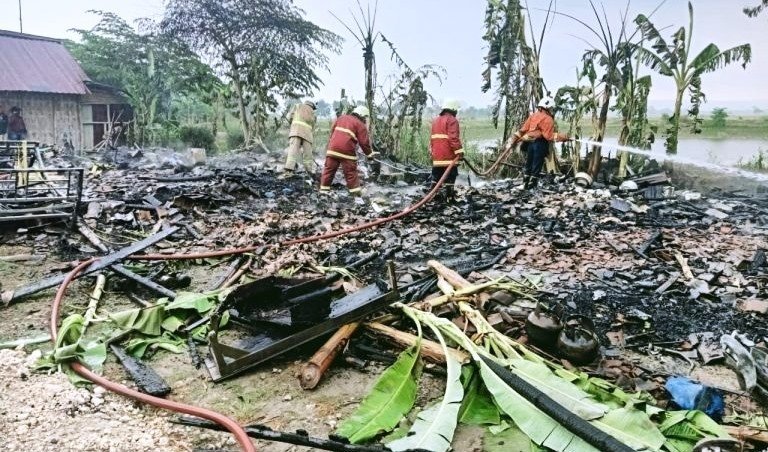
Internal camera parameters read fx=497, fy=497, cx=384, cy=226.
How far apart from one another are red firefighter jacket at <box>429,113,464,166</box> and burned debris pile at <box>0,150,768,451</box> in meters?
0.95

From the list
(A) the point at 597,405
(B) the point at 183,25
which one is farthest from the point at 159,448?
(B) the point at 183,25

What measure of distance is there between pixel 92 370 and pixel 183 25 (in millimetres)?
21283

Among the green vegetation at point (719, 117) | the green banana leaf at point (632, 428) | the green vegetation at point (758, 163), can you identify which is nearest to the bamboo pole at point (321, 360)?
the green banana leaf at point (632, 428)

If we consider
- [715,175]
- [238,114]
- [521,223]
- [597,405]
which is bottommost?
[597,405]

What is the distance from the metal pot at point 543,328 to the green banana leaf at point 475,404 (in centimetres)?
67

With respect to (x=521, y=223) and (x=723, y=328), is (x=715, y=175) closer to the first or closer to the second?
(x=521, y=223)

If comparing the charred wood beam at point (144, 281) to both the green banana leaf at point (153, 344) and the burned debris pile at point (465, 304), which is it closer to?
the burned debris pile at point (465, 304)

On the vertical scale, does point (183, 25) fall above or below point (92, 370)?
above

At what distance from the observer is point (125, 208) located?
7.88 meters

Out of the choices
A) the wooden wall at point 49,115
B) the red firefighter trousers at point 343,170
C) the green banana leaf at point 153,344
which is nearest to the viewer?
the green banana leaf at point 153,344

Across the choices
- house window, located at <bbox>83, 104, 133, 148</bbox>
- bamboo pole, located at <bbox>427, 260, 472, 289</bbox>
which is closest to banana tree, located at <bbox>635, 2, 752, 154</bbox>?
bamboo pole, located at <bbox>427, 260, 472, 289</bbox>

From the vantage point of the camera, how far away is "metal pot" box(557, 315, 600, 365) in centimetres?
346

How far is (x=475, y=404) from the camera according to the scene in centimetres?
301

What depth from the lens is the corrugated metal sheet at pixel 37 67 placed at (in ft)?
55.9
